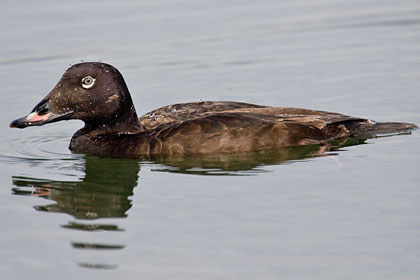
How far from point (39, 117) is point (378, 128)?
4.08 metres

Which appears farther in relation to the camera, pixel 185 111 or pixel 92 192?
pixel 185 111

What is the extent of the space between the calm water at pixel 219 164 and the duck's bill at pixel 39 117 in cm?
48

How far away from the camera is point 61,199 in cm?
929

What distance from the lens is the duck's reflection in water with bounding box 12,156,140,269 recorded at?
8407 millimetres

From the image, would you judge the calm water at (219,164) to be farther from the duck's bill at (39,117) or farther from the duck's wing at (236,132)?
the duck's bill at (39,117)

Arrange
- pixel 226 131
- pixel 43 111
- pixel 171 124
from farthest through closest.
Result: pixel 43 111 < pixel 171 124 < pixel 226 131

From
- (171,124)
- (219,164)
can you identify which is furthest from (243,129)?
(171,124)

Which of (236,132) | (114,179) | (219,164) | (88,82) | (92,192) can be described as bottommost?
(92,192)

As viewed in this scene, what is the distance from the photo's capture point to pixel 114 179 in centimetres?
1004

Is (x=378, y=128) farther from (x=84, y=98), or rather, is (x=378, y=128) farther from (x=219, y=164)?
(x=84, y=98)

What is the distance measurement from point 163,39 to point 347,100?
4439 millimetres

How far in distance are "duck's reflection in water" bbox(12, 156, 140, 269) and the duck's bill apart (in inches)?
25.5

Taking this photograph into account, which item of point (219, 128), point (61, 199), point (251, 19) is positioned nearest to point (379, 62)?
point (251, 19)

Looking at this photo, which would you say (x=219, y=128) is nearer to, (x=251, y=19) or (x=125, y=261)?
(x=125, y=261)
